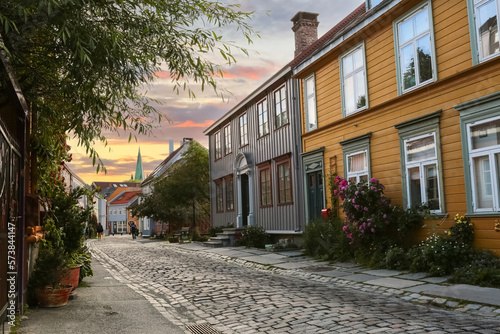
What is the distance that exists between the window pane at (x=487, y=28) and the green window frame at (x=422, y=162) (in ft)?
5.62

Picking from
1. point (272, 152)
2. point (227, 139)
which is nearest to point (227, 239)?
point (272, 152)

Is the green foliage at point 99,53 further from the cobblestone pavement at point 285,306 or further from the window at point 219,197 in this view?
the window at point 219,197

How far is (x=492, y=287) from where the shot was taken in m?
8.20

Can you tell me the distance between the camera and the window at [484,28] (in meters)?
9.73

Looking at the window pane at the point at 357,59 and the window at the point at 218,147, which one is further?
the window at the point at 218,147

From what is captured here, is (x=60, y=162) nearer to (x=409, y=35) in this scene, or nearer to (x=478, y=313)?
(x=478, y=313)

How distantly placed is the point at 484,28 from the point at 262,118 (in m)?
12.5

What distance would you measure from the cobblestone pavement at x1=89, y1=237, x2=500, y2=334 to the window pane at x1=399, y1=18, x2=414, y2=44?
6.42m

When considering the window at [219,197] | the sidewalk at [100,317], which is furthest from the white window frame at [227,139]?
the sidewalk at [100,317]

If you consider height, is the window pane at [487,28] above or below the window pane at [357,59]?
below

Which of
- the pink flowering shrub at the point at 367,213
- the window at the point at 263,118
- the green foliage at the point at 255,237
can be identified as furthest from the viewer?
the window at the point at 263,118

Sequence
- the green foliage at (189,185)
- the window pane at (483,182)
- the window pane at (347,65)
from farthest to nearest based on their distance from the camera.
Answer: the green foliage at (189,185), the window pane at (347,65), the window pane at (483,182)

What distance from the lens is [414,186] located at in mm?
12094

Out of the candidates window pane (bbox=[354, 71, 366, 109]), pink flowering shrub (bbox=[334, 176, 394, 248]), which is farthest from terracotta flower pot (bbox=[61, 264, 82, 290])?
window pane (bbox=[354, 71, 366, 109])
